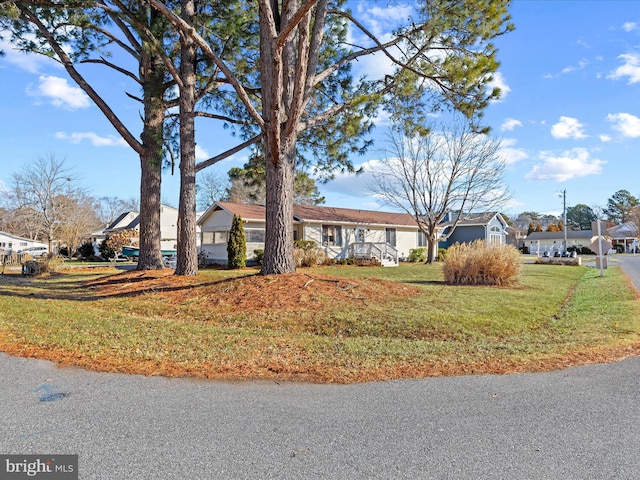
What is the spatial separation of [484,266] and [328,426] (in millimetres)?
11711

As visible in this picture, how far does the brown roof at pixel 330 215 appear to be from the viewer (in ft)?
81.5

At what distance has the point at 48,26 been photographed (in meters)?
12.9

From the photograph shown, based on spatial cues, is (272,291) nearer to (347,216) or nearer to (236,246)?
(236,246)

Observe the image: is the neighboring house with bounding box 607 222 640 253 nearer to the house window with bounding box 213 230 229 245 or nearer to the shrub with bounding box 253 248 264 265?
the shrub with bounding box 253 248 264 265

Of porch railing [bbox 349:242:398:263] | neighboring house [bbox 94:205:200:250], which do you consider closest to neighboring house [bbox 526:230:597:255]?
porch railing [bbox 349:242:398:263]

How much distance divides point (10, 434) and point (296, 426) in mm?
2130

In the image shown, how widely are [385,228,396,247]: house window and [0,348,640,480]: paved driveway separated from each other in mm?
25904

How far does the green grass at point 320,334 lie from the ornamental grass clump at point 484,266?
8.37 feet

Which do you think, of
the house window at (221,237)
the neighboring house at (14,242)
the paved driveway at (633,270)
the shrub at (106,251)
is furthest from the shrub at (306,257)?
the neighboring house at (14,242)

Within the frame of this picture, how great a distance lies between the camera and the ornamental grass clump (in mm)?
13742

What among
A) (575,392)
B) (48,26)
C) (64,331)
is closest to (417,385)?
(575,392)

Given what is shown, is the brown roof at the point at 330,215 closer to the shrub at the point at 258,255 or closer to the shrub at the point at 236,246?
the shrub at the point at 258,255

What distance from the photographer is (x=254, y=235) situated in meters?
24.6

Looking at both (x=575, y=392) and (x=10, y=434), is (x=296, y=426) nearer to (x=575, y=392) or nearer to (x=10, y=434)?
(x=10, y=434)
